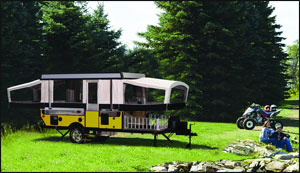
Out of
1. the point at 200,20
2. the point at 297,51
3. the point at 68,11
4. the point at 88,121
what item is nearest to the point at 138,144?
the point at 88,121

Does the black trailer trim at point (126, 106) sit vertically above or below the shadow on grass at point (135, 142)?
above

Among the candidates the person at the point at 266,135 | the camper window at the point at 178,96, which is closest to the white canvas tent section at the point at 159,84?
the person at the point at 266,135

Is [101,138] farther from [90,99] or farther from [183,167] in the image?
[183,167]

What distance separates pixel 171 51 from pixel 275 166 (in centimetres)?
1380

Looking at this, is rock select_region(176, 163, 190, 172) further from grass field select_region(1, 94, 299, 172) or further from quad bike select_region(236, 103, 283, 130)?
quad bike select_region(236, 103, 283, 130)

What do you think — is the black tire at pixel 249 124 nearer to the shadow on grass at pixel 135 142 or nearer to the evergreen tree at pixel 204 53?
the evergreen tree at pixel 204 53

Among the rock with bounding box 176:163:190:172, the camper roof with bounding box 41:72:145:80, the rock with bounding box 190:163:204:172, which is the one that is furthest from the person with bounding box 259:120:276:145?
the camper roof with bounding box 41:72:145:80

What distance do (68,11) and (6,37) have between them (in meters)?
4.60

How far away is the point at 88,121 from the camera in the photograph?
14242 mm

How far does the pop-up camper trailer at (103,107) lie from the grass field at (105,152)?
0.66 metres

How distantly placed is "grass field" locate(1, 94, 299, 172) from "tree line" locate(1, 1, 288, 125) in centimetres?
758

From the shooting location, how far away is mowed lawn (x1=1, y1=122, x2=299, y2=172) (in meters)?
10.5

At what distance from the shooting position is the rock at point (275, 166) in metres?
12.2

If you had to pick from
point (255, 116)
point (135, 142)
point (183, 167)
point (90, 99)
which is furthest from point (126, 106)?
point (255, 116)
